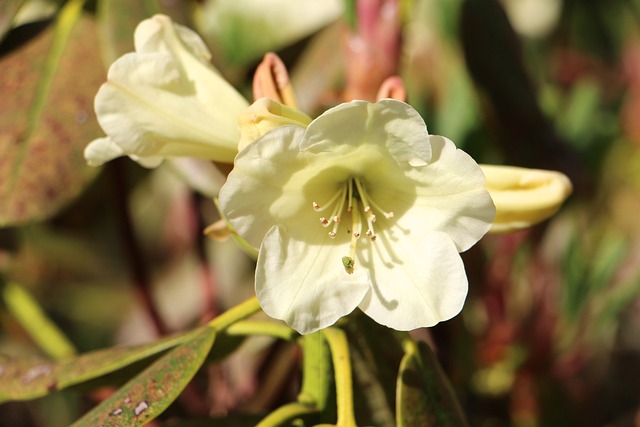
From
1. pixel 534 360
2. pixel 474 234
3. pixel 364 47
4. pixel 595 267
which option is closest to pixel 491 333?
pixel 534 360

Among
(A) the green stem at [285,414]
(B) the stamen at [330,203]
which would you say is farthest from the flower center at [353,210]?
Answer: (A) the green stem at [285,414]

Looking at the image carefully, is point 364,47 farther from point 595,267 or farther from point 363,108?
point 595,267

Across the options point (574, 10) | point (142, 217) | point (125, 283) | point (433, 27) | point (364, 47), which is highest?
point (364, 47)

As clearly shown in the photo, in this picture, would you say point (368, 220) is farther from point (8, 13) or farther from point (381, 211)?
point (8, 13)

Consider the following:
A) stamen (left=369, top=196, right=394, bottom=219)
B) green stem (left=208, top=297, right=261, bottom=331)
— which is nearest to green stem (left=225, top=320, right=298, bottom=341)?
green stem (left=208, top=297, right=261, bottom=331)

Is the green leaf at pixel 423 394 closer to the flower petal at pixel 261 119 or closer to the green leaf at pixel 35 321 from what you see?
the flower petal at pixel 261 119
